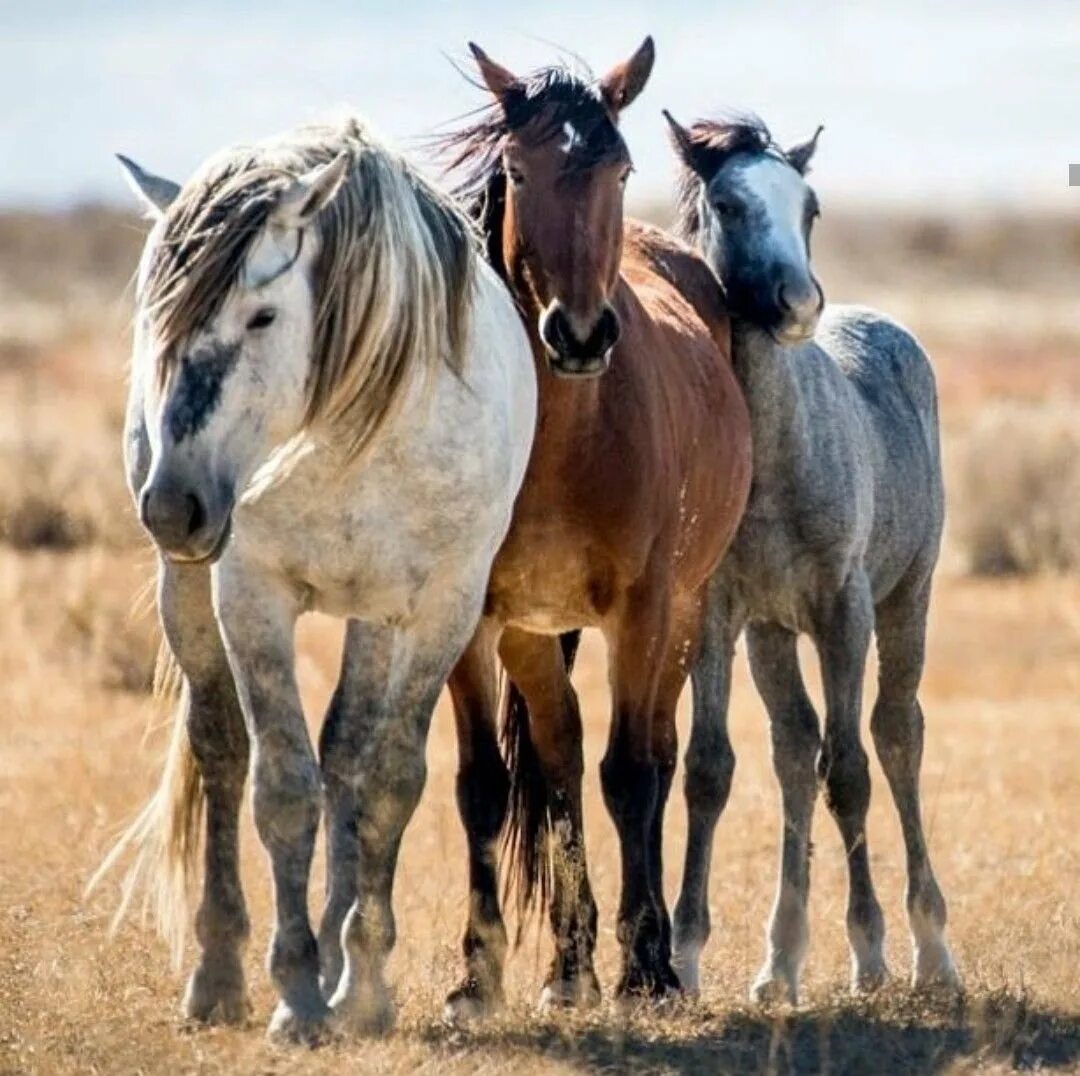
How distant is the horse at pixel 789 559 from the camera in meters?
7.91

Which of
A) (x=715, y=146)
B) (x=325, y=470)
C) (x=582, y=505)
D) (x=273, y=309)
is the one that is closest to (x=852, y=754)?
(x=582, y=505)

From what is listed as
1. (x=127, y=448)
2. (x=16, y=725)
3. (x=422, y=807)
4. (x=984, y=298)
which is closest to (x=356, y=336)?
(x=127, y=448)

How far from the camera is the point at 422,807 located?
10.6 metres

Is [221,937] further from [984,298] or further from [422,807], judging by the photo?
[984,298]

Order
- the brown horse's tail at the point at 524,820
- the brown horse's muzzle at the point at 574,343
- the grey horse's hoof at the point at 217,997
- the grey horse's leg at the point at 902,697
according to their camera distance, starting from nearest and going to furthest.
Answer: the brown horse's muzzle at the point at 574,343 < the grey horse's hoof at the point at 217,997 < the brown horse's tail at the point at 524,820 < the grey horse's leg at the point at 902,697

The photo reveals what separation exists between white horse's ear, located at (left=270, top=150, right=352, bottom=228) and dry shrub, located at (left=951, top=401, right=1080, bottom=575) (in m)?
12.4

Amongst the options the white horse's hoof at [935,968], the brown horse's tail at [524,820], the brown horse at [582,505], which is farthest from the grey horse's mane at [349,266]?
the white horse's hoof at [935,968]

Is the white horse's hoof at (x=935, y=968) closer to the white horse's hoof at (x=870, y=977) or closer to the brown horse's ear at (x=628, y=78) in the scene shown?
the white horse's hoof at (x=870, y=977)

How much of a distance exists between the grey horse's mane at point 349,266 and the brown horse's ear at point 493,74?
2.06 feet

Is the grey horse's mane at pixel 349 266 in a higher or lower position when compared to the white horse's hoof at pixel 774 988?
higher

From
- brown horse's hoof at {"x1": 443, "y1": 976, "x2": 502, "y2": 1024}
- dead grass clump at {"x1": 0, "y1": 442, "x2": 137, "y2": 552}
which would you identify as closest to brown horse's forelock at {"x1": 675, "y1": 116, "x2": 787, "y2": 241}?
brown horse's hoof at {"x1": 443, "y1": 976, "x2": 502, "y2": 1024}

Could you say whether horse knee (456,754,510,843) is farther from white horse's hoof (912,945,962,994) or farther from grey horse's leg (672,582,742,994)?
white horse's hoof (912,945,962,994)

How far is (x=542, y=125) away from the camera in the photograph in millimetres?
6883

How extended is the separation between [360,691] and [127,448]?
0.84 meters
